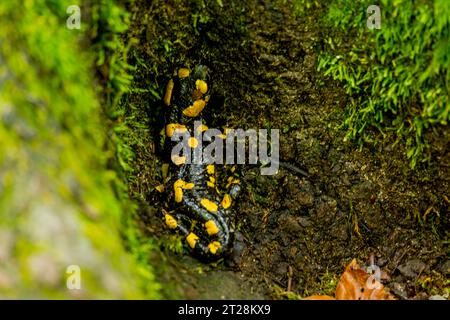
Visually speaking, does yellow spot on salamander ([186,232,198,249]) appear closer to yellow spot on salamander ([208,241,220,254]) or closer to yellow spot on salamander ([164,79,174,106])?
yellow spot on salamander ([208,241,220,254])

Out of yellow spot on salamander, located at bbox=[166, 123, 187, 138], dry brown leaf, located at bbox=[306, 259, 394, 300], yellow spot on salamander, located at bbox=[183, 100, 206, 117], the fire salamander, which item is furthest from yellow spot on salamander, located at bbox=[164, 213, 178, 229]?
dry brown leaf, located at bbox=[306, 259, 394, 300]

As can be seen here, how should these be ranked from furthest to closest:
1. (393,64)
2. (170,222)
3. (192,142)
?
1. (192,142)
2. (170,222)
3. (393,64)

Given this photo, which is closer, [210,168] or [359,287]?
[359,287]

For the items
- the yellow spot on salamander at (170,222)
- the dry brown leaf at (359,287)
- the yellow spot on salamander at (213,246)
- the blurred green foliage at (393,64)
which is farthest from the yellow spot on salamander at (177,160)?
the dry brown leaf at (359,287)

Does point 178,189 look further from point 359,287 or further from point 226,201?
point 359,287

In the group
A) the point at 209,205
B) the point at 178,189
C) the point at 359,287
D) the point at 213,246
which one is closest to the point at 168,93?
the point at 178,189

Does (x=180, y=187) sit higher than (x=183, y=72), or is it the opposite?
(x=183, y=72)

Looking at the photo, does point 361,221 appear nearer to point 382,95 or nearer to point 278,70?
point 382,95
